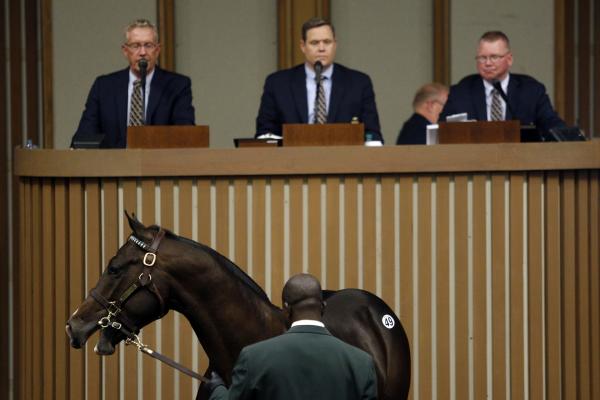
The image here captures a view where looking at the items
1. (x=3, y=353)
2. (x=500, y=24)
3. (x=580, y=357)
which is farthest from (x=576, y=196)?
(x=3, y=353)

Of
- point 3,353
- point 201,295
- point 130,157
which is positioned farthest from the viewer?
point 3,353

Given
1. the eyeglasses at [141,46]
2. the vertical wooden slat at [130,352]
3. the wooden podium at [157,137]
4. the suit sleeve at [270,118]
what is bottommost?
the vertical wooden slat at [130,352]

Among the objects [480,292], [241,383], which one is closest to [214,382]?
[241,383]

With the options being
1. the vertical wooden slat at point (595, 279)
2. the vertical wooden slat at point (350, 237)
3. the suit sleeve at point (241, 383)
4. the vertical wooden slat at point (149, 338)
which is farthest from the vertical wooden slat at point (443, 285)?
the suit sleeve at point (241, 383)

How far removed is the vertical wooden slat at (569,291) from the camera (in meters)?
6.59

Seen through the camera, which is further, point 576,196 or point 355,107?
point 355,107

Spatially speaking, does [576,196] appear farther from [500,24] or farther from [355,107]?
[500,24]

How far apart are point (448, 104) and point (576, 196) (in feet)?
3.73

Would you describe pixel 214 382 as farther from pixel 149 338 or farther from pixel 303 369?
pixel 149 338

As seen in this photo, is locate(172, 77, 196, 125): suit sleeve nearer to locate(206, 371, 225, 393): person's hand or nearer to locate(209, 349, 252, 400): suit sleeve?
locate(206, 371, 225, 393): person's hand

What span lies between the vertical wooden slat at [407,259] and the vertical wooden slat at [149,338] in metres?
1.09

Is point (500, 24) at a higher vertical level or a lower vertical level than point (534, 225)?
higher

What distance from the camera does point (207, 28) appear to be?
9.71 meters

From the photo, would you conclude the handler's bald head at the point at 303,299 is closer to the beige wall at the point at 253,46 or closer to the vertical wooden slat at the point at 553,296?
the vertical wooden slat at the point at 553,296
